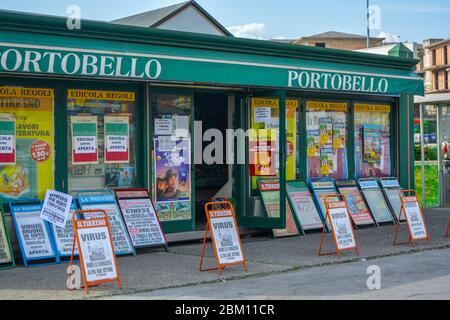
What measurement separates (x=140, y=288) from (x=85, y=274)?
704 millimetres

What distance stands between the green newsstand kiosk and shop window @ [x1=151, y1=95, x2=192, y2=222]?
2cm

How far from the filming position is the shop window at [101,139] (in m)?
12.0

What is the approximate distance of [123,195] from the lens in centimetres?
1234

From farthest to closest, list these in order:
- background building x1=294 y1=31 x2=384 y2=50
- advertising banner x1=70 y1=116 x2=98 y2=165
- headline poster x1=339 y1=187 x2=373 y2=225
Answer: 1. background building x1=294 y1=31 x2=384 y2=50
2. headline poster x1=339 y1=187 x2=373 y2=225
3. advertising banner x1=70 y1=116 x2=98 y2=165

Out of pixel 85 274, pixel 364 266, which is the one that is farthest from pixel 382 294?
pixel 85 274

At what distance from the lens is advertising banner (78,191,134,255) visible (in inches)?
460

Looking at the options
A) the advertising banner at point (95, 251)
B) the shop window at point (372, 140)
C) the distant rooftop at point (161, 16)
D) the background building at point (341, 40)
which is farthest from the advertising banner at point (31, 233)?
the background building at point (341, 40)

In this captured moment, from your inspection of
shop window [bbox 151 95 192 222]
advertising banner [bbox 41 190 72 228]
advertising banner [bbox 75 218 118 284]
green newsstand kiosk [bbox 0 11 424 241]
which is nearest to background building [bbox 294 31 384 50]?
green newsstand kiosk [bbox 0 11 424 241]

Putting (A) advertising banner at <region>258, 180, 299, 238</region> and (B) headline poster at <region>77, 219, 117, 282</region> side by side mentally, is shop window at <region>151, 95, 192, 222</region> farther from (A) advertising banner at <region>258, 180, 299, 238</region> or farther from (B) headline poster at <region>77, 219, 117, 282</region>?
(B) headline poster at <region>77, 219, 117, 282</region>
